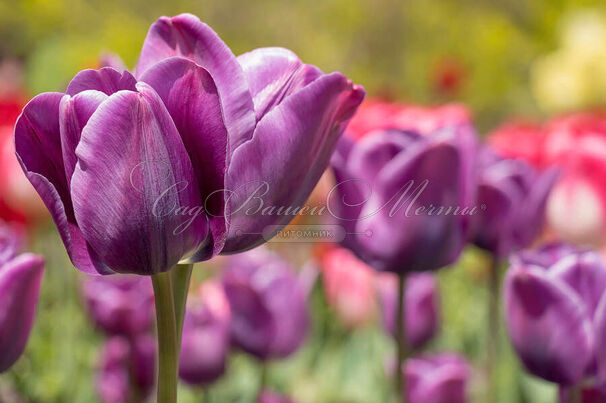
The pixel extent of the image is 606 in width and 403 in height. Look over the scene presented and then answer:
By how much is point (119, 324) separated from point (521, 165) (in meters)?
0.51

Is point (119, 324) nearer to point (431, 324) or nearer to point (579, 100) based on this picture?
point (431, 324)

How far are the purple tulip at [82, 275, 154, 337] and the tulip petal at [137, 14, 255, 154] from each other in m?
0.61

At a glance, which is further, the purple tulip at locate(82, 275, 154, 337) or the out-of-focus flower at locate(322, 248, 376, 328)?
the out-of-focus flower at locate(322, 248, 376, 328)

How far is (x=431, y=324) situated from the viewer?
98 centimetres

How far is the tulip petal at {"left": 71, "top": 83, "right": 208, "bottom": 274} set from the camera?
1.10 ft

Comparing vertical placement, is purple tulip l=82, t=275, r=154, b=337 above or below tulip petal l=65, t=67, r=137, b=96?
below

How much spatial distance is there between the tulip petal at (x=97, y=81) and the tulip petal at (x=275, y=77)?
7 centimetres

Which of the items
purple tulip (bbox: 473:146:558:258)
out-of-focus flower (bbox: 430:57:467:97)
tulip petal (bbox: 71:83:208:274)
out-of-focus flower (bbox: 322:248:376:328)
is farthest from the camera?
out-of-focus flower (bbox: 430:57:467:97)

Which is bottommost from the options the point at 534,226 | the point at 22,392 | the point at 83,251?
the point at 22,392

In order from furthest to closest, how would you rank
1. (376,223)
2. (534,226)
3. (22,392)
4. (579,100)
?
(579,100) < (22,392) < (534,226) < (376,223)

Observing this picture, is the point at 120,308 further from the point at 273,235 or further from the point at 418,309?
the point at 273,235

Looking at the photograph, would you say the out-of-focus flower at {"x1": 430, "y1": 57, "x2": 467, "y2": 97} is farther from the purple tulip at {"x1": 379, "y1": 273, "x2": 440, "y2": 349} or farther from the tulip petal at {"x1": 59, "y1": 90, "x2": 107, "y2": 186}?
the tulip petal at {"x1": 59, "y1": 90, "x2": 107, "y2": 186}

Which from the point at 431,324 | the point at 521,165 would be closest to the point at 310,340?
the point at 431,324

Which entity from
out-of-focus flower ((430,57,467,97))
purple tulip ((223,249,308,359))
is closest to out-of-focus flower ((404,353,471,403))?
purple tulip ((223,249,308,359))
